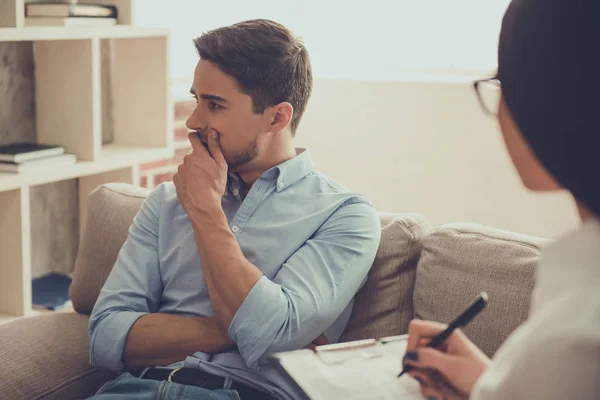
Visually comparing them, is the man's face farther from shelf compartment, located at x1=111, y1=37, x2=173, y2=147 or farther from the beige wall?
the beige wall

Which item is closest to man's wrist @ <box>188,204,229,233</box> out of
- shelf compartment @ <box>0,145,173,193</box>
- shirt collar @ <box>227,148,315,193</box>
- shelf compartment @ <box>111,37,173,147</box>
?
shirt collar @ <box>227,148,315,193</box>

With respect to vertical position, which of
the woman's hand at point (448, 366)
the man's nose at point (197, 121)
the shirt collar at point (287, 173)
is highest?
the man's nose at point (197, 121)

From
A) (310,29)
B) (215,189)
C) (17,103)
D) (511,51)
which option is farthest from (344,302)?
(310,29)

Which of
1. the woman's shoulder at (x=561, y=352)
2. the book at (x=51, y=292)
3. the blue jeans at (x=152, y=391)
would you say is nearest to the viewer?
the woman's shoulder at (x=561, y=352)

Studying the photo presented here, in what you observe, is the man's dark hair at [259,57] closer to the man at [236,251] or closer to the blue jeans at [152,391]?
the man at [236,251]

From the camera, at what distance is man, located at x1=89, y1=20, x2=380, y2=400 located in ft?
5.26

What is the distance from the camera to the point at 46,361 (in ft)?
5.91

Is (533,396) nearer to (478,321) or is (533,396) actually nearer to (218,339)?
(478,321)

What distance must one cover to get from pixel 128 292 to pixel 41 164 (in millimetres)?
992

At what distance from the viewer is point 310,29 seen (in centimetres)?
397

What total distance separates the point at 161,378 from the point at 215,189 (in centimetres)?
43

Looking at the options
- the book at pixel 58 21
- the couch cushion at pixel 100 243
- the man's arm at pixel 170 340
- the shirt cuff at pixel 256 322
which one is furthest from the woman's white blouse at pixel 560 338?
the book at pixel 58 21

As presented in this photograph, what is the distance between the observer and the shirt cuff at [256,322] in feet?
5.15

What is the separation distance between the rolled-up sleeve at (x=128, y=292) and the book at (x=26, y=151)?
82 centimetres
